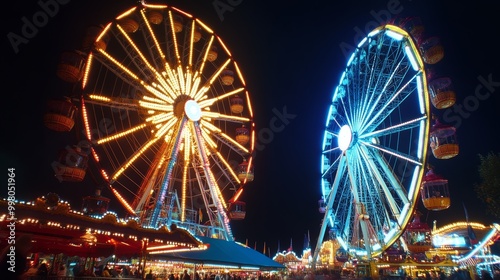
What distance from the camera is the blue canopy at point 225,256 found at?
14.9 meters

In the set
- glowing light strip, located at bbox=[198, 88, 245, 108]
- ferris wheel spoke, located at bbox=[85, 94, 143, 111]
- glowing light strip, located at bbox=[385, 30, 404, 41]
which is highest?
glowing light strip, located at bbox=[385, 30, 404, 41]

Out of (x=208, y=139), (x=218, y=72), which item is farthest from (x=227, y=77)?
(x=208, y=139)

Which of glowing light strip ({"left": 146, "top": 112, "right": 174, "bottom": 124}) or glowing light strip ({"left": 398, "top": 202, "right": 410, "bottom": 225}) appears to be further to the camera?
glowing light strip ({"left": 146, "top": 112, "right": 174, "bottom": 124})

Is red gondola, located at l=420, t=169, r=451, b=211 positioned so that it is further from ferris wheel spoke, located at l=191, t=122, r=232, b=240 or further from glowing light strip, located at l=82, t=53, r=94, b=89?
glowing light strip, located at l=82, t=53, r=94, b=89

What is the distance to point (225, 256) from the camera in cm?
1571

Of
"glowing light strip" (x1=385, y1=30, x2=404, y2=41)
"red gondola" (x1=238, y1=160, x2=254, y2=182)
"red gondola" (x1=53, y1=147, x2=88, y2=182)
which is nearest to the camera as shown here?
"red gondola" (x1=53, y1=147, x2=88, y2=182)

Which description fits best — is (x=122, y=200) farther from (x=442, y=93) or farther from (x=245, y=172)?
(x=442, y=93)

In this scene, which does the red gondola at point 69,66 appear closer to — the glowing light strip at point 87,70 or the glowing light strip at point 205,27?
the glowing light strip at point 87,70

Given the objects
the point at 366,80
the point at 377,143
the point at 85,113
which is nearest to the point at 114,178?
the point at 85,113

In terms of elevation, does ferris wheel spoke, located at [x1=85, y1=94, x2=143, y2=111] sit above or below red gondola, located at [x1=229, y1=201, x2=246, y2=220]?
above

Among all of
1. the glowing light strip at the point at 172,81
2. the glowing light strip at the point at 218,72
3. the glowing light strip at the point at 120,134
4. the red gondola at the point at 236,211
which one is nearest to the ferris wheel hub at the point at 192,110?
the glowing light strip at the point at 172,81

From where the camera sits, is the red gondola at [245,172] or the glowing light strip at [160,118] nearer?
the glowing light strip at [160,118]

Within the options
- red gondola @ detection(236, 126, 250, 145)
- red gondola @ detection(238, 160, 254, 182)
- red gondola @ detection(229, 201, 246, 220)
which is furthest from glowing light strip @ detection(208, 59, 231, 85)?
red gondola @ detection(229, 201, 246, 220)

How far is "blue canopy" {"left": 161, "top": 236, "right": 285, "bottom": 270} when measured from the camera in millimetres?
14891
